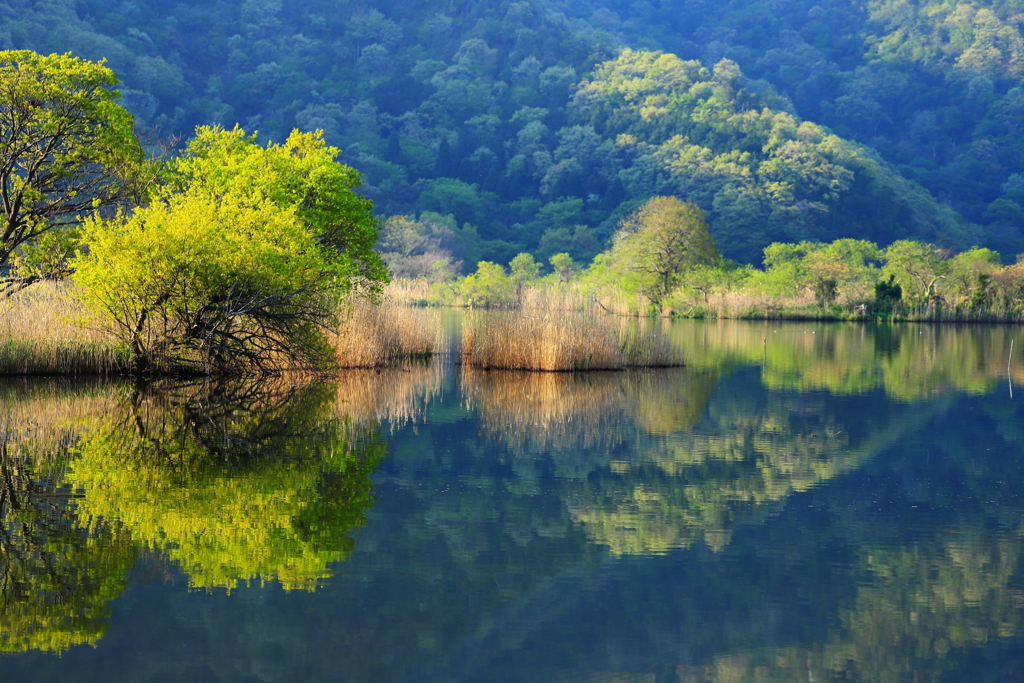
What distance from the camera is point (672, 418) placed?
12336 millimetres

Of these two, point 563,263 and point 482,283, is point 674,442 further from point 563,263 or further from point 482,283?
point 563,263

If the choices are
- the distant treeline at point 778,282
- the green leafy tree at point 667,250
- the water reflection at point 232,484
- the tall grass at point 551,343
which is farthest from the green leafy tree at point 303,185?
the green leafy tree at point 667,250

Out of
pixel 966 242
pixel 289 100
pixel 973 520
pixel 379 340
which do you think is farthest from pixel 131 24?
pixel 973 520

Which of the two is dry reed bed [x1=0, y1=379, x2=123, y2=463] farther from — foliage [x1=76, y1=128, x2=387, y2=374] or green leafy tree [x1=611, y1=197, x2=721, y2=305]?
green leafy tree [x1=611, y1=197, x2=721, y2=305]

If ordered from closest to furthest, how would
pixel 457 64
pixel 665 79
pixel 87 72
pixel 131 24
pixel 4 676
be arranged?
pixel 4 676 < pixel 87 72 < pixel 131 24 < pixel 665 79 < pixel 457 64

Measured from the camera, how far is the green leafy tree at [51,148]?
1652cm

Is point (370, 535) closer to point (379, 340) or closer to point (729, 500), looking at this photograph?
point (729, 500)

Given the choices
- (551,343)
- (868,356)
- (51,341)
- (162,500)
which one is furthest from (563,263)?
(162,500)

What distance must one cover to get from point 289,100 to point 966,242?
53418 millimetres

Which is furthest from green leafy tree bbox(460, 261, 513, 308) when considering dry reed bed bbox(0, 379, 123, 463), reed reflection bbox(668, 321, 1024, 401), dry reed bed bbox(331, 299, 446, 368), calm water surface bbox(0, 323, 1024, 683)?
calm water surface bbox(0, 323, 1024, 683)

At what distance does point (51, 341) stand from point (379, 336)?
17.4ft

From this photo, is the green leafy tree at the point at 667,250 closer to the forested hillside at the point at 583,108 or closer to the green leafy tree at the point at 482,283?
the green leafy tree at the point at 482,283

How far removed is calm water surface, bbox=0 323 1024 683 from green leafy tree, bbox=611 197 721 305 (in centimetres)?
4078

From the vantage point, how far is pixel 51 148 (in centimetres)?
1730
